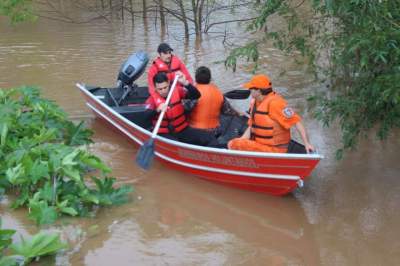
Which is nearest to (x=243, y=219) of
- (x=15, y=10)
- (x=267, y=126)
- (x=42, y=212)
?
(x=267, y=126)

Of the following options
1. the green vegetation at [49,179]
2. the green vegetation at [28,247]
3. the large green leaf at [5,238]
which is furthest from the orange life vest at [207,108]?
the large green leaf at [5,238]

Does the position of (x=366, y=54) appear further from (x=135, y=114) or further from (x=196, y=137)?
(x=135, y=114)

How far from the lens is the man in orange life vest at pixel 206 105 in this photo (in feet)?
21.4

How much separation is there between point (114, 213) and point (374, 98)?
2721mm

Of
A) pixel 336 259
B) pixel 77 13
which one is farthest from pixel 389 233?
pixel 77 13

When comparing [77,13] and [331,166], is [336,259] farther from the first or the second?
[77,13]

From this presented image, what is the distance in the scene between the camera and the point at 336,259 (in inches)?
196

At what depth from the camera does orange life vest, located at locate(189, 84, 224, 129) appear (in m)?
6.53

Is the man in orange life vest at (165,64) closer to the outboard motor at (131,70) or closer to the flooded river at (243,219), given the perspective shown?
the outboard motor at (131,70)

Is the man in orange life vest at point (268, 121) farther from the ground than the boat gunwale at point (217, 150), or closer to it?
farther from the ground

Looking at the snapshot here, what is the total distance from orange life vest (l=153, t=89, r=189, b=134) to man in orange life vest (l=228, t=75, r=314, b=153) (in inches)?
42.3

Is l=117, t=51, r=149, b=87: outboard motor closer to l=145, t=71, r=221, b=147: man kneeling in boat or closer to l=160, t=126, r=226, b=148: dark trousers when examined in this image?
l=145, t=71, r=221, b=147: man kneeling in boat

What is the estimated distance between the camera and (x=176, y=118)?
22.2 ft

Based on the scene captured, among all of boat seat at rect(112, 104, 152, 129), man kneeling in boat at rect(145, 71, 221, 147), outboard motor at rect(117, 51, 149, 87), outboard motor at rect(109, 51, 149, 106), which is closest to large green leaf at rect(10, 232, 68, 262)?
man kneeling in boat at rect(145, 71, 221, 147)
